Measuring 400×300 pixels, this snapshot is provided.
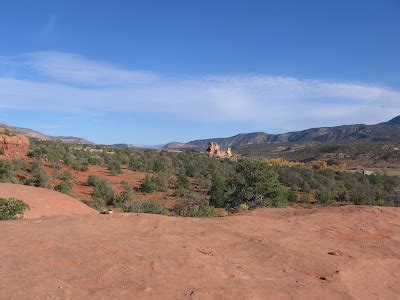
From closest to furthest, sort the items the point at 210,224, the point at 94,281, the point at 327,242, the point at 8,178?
the point at 94,281, the point at 327,242, the point at 210,224, the point at 8,178

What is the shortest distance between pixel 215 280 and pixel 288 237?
3.85 meters

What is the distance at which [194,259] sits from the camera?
26.6 ft

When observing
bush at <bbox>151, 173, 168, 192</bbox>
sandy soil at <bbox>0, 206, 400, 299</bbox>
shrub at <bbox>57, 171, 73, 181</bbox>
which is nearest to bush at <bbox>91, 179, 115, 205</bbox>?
shrub at <bbox>57, 171, 73, 181</bbox>

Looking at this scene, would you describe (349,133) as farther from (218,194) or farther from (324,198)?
(218,194)

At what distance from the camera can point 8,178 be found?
1054 inches

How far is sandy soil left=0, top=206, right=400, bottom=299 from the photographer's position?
6656 millimetres

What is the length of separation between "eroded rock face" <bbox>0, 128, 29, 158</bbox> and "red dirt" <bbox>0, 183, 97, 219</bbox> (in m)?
19.9

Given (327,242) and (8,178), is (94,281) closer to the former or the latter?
(327,242)

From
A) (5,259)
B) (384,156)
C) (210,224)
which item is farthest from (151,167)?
(384,156)

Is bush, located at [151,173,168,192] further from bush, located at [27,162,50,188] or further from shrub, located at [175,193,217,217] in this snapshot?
bush, located at [27,162,50,188]

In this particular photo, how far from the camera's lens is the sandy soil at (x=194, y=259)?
262 inches

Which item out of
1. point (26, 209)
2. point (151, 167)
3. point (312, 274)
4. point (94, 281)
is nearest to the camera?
point (94, 281)

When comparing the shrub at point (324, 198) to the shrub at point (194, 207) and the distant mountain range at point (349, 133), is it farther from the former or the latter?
the distant mountain range at point (349, 133)

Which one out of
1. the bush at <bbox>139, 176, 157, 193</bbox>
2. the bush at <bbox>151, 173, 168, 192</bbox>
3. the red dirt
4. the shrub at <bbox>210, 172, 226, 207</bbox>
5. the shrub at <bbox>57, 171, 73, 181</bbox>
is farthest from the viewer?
the bush at <bbox>151, 173, 168, 192</bbox>
